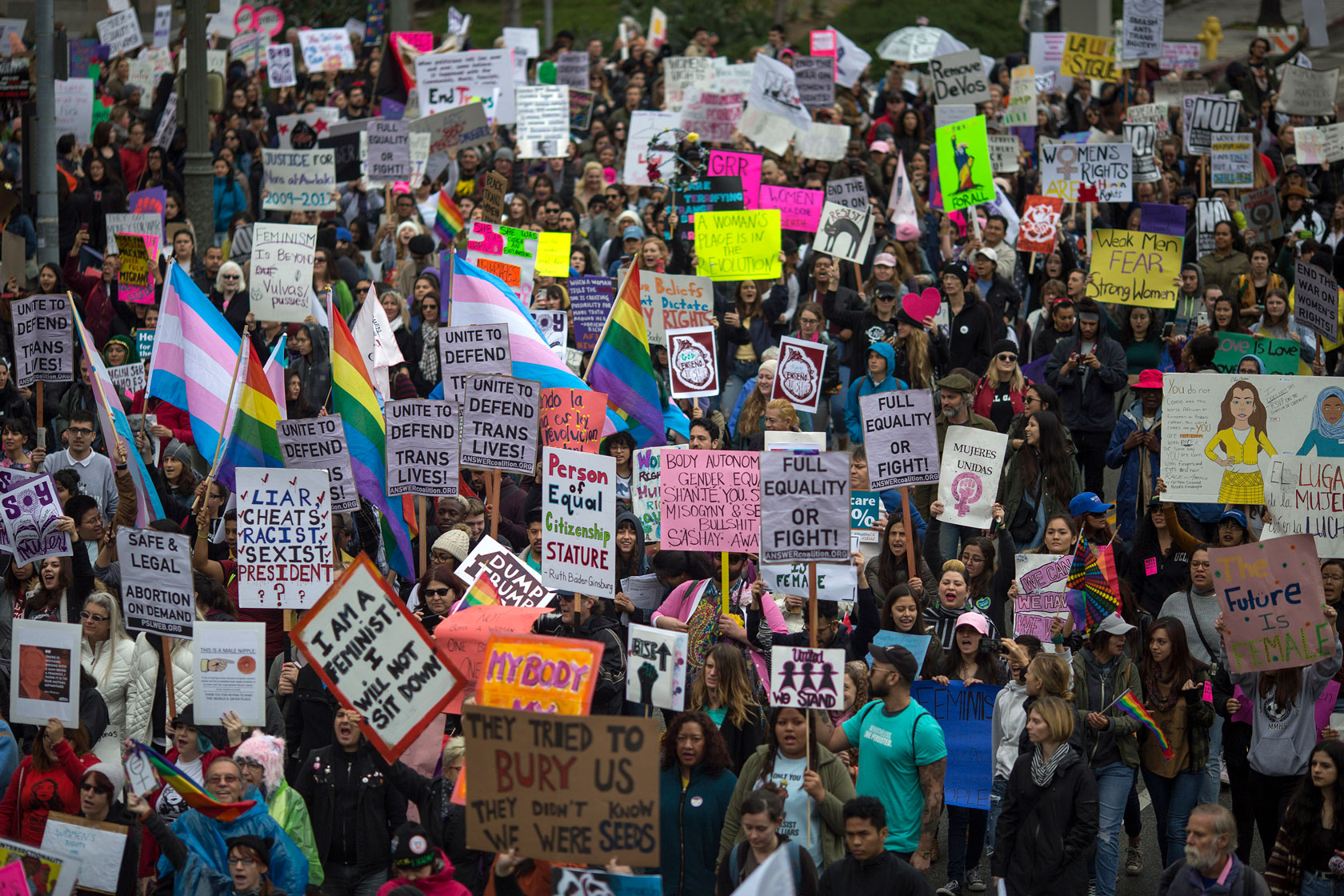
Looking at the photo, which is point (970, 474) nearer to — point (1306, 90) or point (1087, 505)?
point (1087, 505)

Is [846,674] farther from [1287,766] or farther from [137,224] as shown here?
Answer: [137,224]

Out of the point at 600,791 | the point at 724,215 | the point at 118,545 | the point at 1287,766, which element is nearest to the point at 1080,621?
the point at 1287,766

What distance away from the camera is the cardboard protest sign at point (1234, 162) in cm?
1895

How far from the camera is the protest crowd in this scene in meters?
7.96

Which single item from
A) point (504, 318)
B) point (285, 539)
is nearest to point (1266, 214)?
point (504, 318)

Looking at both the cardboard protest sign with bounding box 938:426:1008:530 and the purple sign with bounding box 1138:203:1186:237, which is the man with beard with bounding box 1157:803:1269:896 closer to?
the cardboard protest sign with bounding box 938:426:1008:530

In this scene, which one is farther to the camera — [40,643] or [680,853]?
[40,643]

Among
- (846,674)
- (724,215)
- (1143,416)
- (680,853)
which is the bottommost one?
(680,853)

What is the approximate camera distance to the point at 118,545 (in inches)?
385

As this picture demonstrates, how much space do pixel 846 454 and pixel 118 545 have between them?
A: 4306 millimetres

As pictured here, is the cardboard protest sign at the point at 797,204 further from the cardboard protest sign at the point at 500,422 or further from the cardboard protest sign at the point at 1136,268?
the cardboard protest sign at the point at 500,422

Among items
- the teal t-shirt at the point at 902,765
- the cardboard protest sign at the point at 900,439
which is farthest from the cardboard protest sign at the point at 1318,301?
the teal t-shirt at the point at 902,765

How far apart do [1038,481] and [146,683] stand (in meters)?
6.13

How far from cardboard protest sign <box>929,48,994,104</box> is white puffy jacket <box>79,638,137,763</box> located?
14.3 m
